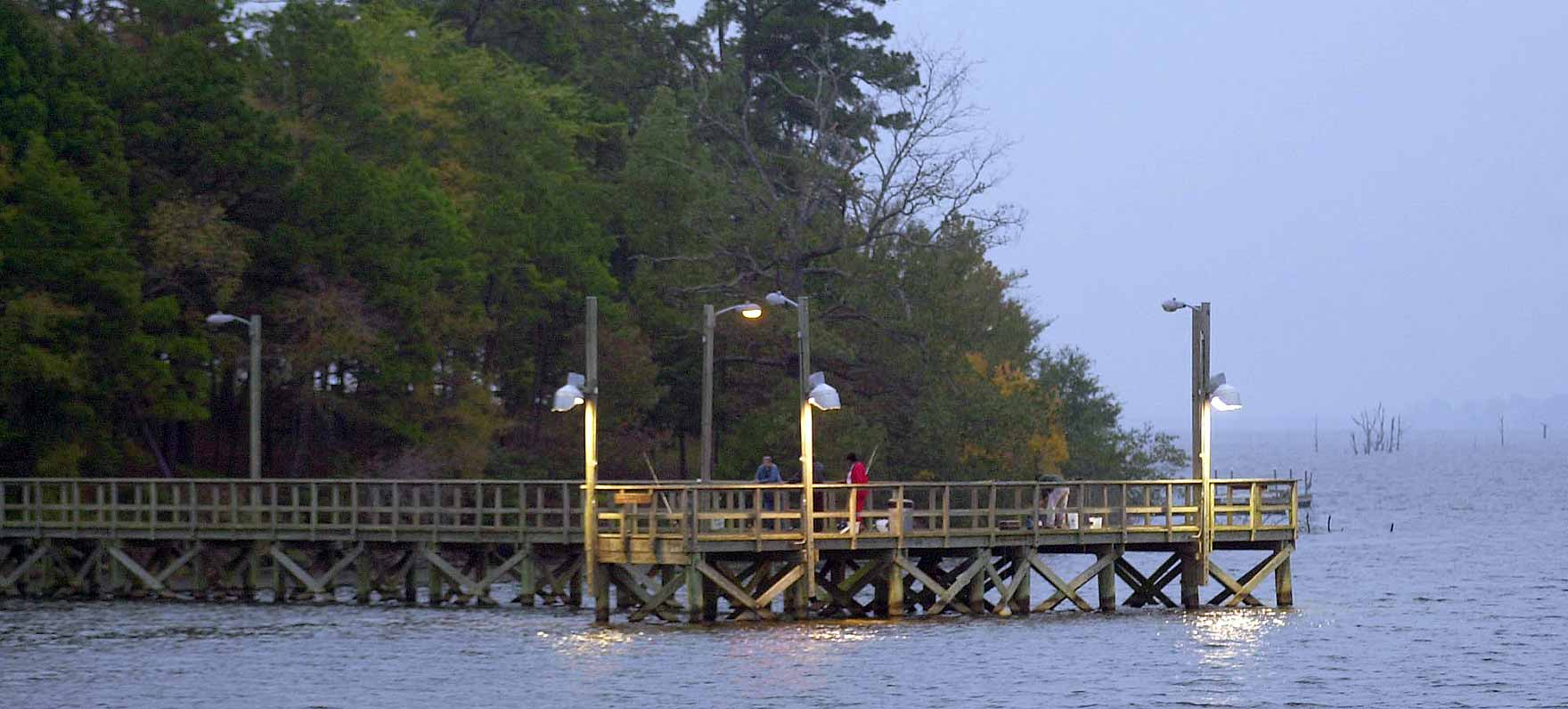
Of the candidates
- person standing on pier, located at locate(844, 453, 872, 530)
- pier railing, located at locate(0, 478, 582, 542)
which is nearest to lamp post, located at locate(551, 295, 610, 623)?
pier railing, located at locate(0, 478, 582, 542)

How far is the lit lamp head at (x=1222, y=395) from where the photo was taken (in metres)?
43.5

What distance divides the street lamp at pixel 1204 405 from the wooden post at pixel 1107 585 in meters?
1.60

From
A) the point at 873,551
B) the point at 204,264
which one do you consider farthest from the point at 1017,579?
the point at 204,264

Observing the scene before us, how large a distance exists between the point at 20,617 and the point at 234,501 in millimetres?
4675

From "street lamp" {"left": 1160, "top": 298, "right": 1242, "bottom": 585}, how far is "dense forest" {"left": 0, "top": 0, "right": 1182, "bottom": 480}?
83.6 ft

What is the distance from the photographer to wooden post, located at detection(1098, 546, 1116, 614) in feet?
146

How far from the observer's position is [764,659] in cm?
3794

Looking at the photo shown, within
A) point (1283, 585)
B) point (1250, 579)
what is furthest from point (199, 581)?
point (1283, 585)

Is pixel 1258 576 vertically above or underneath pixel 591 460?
underneath

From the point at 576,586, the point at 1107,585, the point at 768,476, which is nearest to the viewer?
the point at 1107,585

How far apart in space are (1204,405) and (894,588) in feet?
21.8

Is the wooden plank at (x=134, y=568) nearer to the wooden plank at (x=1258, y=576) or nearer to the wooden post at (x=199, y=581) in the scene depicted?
the wooden post at (x=199, y=581)

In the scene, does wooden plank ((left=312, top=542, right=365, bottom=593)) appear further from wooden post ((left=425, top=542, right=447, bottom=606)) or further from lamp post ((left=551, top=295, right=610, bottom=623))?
lamp post ((left=551, top=295, right=610, bottom=623))

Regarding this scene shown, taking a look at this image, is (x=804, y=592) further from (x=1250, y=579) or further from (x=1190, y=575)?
(x=1250, y=579)
